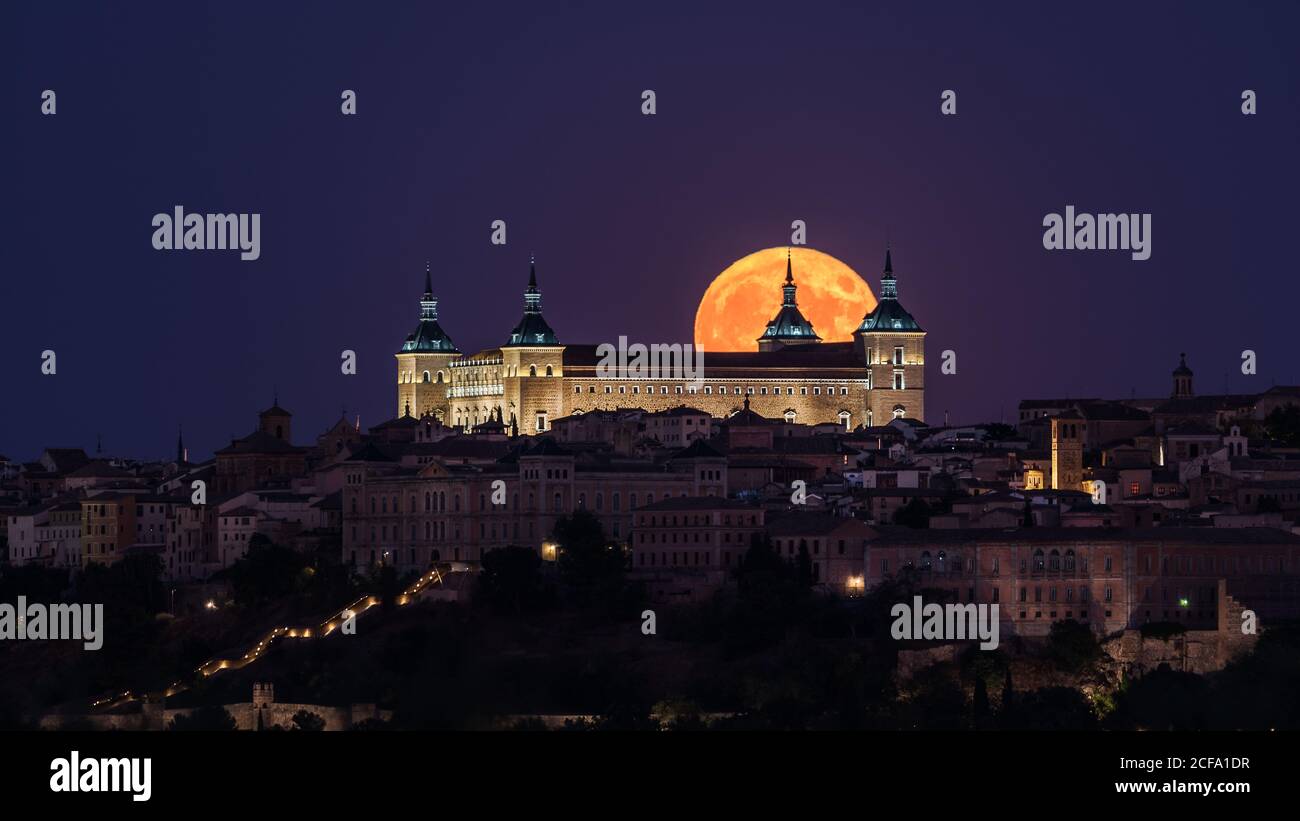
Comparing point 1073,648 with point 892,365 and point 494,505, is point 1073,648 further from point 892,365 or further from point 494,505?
point 892,365

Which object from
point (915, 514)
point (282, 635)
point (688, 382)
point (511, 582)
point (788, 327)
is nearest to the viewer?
point (511, 582)

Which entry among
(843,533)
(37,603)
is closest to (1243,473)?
(843,533)

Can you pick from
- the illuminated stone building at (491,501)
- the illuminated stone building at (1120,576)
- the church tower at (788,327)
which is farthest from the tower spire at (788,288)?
the illuminated stone building at (1120,576)

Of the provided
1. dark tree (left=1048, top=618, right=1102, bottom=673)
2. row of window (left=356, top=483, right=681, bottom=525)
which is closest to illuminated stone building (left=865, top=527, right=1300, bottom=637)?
dark tree (left=1048, top=618, right=1102, bottom=673)

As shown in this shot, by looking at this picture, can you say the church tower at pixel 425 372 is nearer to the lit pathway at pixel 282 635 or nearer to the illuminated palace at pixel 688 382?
the illuminated palace at pixel 688 382

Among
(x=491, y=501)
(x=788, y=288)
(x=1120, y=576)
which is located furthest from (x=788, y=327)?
(x=1120, y=576)
